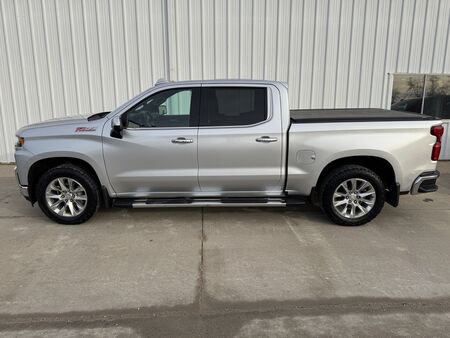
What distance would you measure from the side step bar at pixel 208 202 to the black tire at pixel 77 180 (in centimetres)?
31

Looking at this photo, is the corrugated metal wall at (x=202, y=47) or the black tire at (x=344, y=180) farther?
the corrugated metal wall at (x=202, y=47)

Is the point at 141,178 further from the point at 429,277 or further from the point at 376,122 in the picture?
the point at 429,277

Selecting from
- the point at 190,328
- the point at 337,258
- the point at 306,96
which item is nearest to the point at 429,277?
the point at 337,258

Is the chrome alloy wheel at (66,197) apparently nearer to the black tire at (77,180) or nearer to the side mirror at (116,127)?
the black tire at (77,180)

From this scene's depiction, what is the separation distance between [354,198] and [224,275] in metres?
2.14

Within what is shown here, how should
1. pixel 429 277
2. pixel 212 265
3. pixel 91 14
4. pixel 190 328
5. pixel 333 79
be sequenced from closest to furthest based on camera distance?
pixel 190 328, pixel 429 277, pixel 212 265, pixel 91 14, pixel 333 79

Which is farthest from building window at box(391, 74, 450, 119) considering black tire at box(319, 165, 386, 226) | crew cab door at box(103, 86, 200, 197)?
crew cab door at box(103, 86, 200, 197)

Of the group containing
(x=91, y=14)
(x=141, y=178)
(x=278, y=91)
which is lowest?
(x=141, y=178)

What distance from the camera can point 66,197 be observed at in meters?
4.84

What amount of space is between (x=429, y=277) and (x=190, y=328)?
2.39m

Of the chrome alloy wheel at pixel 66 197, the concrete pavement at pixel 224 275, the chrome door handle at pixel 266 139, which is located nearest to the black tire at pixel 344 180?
the concrete pavement at pixel 224 275

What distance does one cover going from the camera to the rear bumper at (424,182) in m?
4.68

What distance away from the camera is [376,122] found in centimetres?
454

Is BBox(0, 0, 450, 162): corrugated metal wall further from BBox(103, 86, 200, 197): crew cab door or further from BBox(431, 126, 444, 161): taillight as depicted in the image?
BBox(431, 126, 444, 161): taillight
